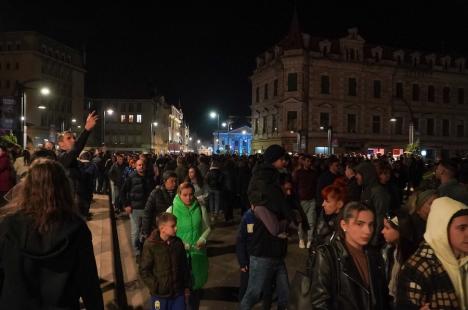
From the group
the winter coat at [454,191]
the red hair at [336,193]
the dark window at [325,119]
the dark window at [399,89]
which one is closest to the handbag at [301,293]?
the red hair at [336,193]

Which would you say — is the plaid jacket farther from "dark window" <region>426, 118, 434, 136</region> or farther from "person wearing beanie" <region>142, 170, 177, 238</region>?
"dark window" <region>426, 118, 434, 136</region>

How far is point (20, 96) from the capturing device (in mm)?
19344

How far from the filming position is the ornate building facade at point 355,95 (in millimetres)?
49406

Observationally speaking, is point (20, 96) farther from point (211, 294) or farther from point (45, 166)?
point (45, 166)

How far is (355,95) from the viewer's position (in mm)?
51469

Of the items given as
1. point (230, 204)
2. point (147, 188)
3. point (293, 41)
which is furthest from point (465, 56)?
point (147, 188)

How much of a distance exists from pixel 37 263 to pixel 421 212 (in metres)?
4.11

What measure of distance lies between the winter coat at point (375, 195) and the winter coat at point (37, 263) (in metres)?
4.27

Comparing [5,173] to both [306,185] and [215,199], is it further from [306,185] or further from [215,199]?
[215,199]

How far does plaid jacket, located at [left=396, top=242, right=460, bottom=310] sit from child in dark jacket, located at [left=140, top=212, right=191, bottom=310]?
2.41 metres

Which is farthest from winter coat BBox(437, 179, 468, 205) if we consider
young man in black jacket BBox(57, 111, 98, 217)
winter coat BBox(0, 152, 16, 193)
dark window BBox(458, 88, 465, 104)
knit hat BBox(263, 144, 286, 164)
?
dark window BBox(458, 88, 465, 104)

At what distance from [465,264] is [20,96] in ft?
64.8

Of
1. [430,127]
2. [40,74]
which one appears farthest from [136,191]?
[40,74]

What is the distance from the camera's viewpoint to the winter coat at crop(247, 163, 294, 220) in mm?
5371
